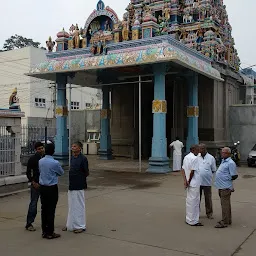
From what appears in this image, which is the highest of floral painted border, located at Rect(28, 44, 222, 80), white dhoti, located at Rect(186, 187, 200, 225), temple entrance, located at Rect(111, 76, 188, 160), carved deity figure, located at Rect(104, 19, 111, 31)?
carved deity figure, located at Rect(104, 19, 111, 31)

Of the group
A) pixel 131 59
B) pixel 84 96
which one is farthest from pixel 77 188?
pixel 84 96

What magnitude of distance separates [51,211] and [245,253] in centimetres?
314

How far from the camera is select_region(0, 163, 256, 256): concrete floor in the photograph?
18.1 ft

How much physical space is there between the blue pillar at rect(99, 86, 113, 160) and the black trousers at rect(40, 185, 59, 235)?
14.8 metres

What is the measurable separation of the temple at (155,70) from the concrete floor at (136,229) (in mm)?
5470

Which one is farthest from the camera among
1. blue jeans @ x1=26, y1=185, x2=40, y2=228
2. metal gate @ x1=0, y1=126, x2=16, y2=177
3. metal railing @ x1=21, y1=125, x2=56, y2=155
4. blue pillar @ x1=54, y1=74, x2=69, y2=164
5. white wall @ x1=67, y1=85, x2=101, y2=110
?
white wall @ x1=67, y1=85, x2=101, y2=110

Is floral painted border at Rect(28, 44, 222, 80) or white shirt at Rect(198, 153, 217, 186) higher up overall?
floral painted border at Rect(28, 44, 222, 80)

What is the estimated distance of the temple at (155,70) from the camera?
14.9 metres

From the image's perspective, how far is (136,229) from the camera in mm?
6652

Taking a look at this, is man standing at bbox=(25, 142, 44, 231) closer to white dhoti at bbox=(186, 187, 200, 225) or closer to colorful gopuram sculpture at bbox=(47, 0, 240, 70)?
white dhoti at bbox=(186, 187, 200, 225)

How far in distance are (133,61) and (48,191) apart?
928 cm

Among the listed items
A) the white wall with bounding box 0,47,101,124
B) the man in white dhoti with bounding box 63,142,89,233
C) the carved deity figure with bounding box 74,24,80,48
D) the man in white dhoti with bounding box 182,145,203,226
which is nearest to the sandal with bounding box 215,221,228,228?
the man in white dhoti with bounding box 182,145,203,226

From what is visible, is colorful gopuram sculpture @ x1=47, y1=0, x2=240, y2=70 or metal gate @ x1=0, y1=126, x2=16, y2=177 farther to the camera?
colorful gopuram sculpture @ x1=47, y1=0, x2=240, y2=70

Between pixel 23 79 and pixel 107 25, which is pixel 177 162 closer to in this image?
pixel 107 25
